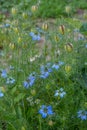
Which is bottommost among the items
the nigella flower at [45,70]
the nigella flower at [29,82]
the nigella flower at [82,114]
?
the nigella flower at [82,114]

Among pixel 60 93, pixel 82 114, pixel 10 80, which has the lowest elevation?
pixel 82 114

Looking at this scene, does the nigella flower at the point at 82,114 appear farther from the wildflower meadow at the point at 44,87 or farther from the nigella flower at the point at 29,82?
the nigella flower at the point at 29,82

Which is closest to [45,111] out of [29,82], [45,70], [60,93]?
[60,93]

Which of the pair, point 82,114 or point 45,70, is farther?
→ point 45,70

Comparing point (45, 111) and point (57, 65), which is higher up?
point (57, 65)

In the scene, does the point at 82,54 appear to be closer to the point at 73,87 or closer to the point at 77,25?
the point at 73,87

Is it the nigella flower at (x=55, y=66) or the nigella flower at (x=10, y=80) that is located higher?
the nigella flower at (x=55, y=66)

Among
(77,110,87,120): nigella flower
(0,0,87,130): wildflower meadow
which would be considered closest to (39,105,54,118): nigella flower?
(0,0,87,130): wildflower meadow

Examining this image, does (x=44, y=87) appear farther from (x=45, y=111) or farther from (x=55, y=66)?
(x=45, y=111)

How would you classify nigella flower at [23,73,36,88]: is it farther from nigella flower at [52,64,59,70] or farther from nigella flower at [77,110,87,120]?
nigella flower at [77,110,87,120]

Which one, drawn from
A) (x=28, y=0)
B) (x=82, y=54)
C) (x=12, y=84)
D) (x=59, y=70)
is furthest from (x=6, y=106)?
(x=28, y=0)

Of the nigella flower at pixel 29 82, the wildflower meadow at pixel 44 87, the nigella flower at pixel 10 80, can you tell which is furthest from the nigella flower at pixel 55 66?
the nigella flower at pixel 10 80
